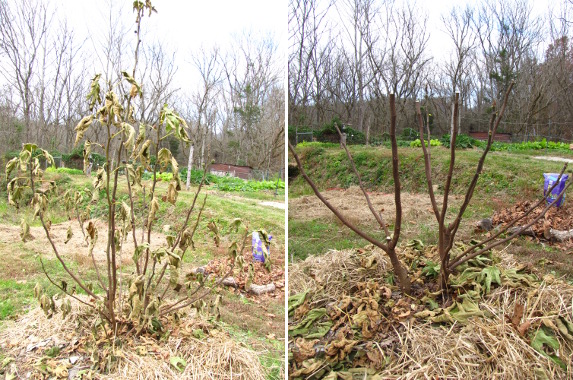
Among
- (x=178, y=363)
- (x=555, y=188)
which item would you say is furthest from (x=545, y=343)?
(x=555, y=188)

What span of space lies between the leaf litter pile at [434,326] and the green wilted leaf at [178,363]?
47 centimetres

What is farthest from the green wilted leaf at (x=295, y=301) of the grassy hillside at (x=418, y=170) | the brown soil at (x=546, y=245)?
the grassy hillside at (x=418, y=170)

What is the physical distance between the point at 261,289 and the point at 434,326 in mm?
1934

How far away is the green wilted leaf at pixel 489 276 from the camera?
1423 mm

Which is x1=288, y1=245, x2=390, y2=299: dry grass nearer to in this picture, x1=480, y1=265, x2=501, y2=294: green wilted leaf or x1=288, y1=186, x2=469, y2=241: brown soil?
x1=480, y1=265, x2=501, y2=294: green wilted leaf

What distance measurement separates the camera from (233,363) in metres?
1.68

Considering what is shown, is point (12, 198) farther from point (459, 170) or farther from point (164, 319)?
point (459, 170)

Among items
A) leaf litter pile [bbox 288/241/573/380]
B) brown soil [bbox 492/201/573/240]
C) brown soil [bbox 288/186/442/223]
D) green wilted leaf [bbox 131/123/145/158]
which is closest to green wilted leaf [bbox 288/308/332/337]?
leaf litter pile [bbox 288/241/573/380]

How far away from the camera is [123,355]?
1.54 m

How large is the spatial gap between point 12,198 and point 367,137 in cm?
601

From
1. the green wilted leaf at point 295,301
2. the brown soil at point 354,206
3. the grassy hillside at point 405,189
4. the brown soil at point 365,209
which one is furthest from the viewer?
the brown soil at point 354,206

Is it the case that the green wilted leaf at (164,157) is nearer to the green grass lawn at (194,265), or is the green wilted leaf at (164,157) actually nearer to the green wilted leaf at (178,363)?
the green grass lawn at (194,265)

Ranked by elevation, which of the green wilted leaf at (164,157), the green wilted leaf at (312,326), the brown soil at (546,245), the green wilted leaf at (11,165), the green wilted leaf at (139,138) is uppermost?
the green wilted leaf at (139,138)

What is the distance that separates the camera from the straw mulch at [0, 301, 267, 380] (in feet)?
4.97
